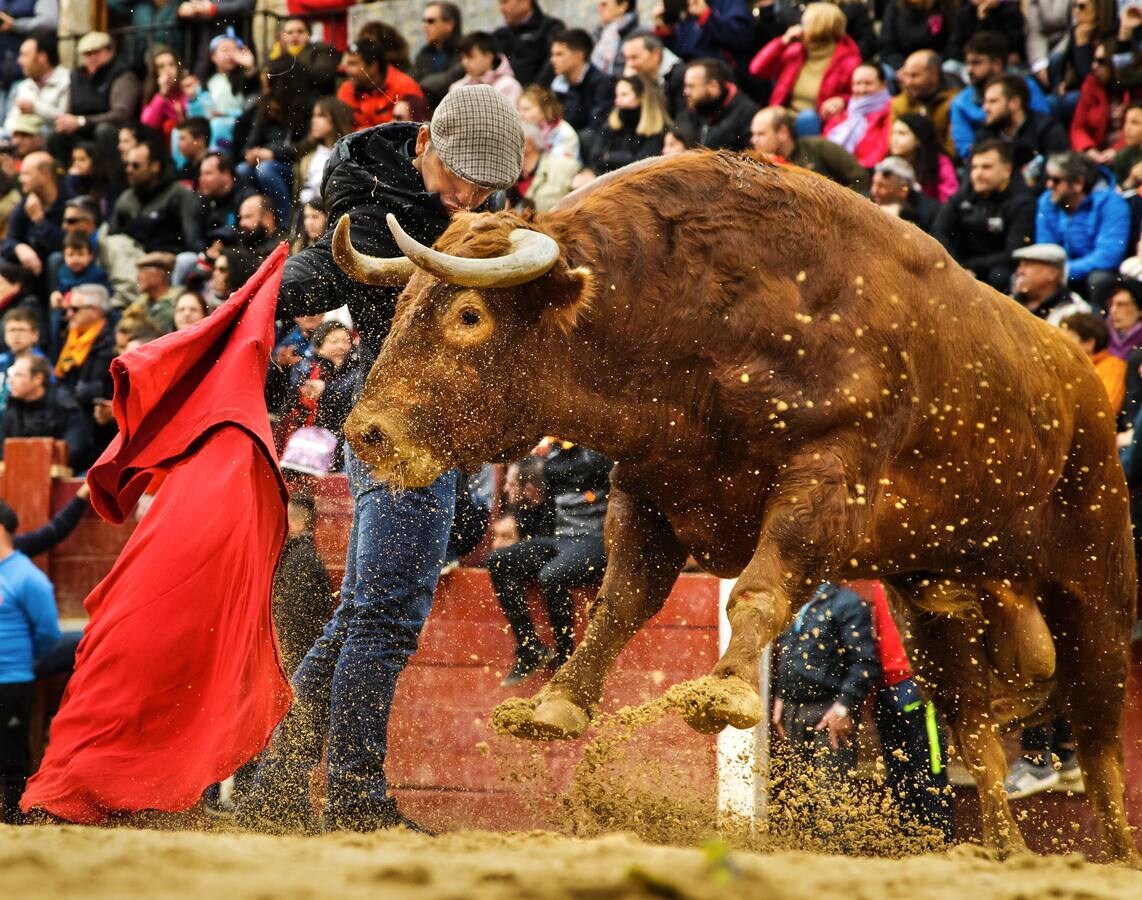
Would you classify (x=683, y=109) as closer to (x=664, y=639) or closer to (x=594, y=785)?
(x=664, y=639)

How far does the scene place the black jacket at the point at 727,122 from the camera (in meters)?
8.85

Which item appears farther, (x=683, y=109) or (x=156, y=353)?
(x=683, y=109)

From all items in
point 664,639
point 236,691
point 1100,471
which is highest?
point 1100,471

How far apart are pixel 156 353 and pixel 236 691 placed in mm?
956

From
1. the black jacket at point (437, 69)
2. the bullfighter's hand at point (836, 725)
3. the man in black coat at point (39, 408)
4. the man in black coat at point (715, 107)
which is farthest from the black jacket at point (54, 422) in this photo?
the bullfighter's hand at point (836, 725)

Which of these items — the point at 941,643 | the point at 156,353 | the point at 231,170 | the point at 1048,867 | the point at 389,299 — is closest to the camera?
the point at 1048,867

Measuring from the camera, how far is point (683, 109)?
9227 millimetres

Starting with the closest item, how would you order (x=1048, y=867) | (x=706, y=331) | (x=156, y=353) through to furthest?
(x=1048, y=867)
(x=706, y=331)
(x=156, y=353)

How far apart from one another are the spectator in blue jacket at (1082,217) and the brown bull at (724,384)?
115 inches

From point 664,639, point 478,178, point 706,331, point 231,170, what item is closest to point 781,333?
point 706,331

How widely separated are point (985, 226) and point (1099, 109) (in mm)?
1085

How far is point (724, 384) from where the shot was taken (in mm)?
4355

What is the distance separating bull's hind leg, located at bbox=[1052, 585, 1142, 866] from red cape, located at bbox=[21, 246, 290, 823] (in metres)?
2.54

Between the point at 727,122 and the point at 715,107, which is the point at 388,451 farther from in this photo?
the point at 715,107
